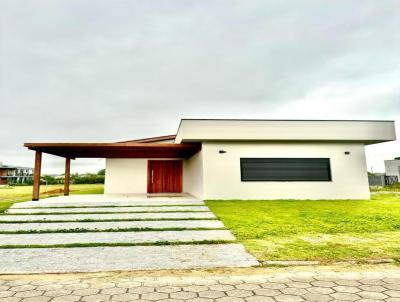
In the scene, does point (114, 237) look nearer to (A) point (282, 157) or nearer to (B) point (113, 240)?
(B) point (113, 240)

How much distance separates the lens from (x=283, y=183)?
12.1 metres

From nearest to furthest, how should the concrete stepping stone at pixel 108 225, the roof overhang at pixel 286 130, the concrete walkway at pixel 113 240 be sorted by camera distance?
the concrete walkway at pixel 113 240, the concrete stepping stone at pixel 108 225, the roof overhang at pixel 286 130

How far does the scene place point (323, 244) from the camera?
4.79m

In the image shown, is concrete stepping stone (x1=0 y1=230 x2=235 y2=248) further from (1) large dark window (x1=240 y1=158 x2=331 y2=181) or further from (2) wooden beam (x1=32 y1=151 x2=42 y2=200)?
(1) large dark window (x1=240 y1=158 x2=331 y2=181)

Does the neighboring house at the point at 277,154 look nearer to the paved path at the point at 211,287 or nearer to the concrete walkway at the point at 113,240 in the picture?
the concrete walkway at the point at 113,240

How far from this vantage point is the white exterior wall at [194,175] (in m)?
12.3

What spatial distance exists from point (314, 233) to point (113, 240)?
4.15 m

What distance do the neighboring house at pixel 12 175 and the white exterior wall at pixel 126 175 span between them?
57082 millimetres

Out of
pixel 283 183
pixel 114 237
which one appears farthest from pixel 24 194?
pixel 283 183

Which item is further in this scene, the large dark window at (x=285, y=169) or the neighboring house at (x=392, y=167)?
the neighboring house at (x=392, y=167)

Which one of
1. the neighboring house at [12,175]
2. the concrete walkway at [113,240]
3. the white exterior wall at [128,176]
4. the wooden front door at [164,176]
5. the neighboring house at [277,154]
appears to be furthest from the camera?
the neighboring house at [12,175]

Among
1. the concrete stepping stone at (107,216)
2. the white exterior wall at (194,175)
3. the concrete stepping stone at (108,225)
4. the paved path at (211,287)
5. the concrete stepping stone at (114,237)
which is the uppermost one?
the white exterior wall at (194,175)

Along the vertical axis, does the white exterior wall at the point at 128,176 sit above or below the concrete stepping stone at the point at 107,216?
above

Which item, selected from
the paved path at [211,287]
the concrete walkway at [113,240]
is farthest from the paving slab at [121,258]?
the paved path at [211,287]
